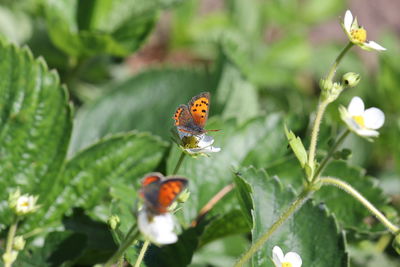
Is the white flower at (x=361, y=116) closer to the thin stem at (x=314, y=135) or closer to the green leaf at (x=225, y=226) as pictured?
the thin stem at (x=314, y=135)

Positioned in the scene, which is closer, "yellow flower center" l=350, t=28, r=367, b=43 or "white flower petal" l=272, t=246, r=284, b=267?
"white flower petal" l=272, t=246, r=284, b=267

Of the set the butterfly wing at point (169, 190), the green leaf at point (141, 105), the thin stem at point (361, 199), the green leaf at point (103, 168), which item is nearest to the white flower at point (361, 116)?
the thin stem at point (361, 199)

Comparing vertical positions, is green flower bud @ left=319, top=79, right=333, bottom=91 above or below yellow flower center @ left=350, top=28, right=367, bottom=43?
below

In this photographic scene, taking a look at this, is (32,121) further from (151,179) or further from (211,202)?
(151,179)

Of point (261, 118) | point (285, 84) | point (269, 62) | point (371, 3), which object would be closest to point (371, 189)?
point (261, 118)

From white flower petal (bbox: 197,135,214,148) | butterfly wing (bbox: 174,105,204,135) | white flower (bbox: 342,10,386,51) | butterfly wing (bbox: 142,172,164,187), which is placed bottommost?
white flower petal (bbox: 197,135,214,148)

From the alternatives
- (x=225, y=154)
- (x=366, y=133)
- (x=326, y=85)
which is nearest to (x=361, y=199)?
(x=366, y=133)

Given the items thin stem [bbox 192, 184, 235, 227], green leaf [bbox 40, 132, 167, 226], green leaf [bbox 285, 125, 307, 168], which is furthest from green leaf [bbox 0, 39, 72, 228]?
green leaf [bbox 285, 125, 307, 168]

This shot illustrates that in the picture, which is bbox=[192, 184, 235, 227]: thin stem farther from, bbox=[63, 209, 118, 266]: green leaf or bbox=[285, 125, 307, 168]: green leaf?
bbox=[285, 125, 307, 168]: green leaf
